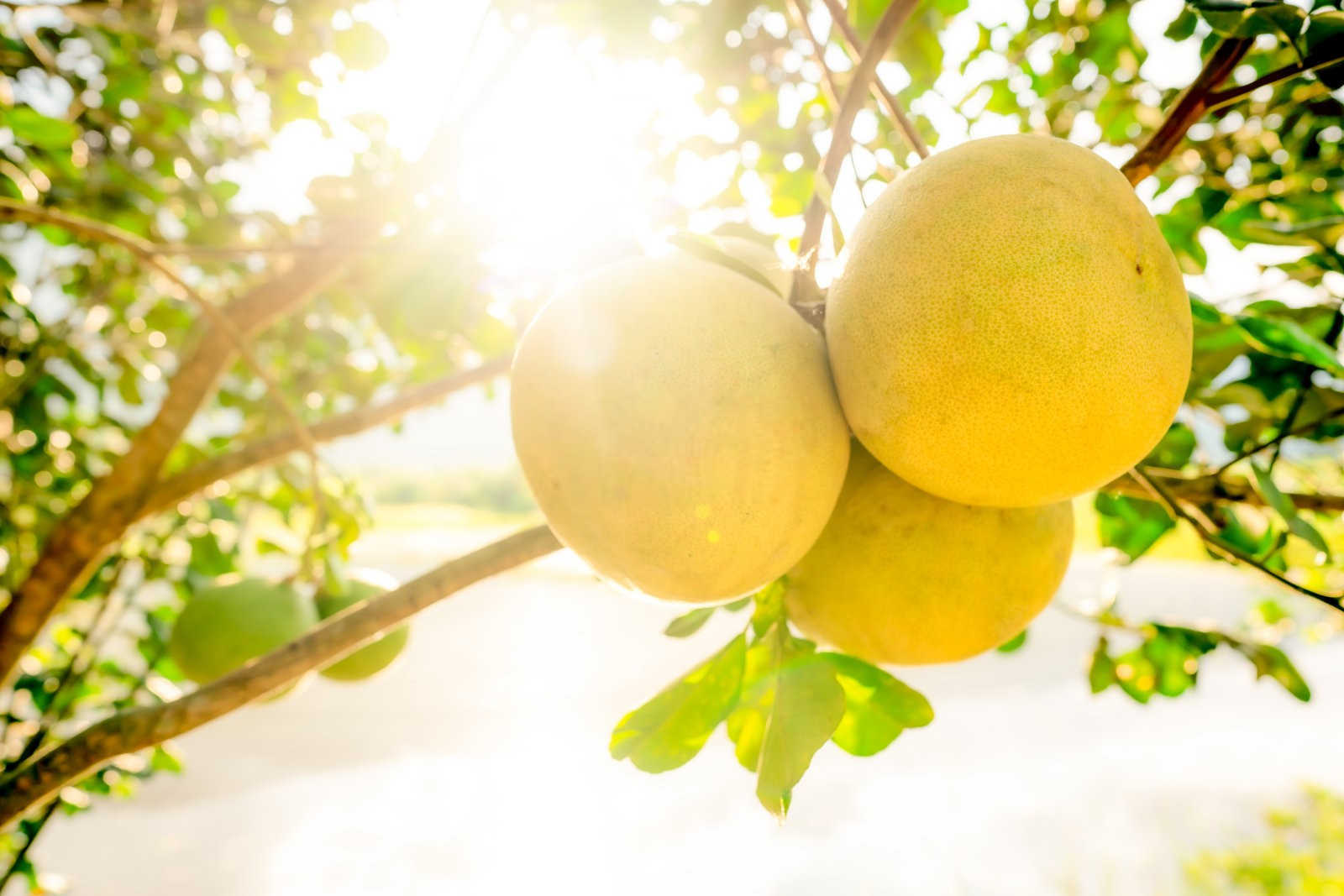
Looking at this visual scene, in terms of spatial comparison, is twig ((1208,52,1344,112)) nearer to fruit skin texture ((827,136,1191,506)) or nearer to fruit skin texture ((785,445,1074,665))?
fruit skin texture ((827,136,1191,506))

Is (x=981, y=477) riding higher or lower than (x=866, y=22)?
lower

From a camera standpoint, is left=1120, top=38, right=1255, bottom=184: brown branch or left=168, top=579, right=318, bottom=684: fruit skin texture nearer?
left=1120, top=38, right=1255, bottom=184: brown branch

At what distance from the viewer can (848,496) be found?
0.63 m

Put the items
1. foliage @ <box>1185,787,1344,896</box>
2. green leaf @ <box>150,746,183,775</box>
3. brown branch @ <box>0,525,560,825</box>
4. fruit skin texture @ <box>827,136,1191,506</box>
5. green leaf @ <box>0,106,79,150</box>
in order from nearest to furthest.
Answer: fruit skin texture @ <box>827,136,1191,506</box>, brown branch @ <box>0,525,560,825</box>, green leaf @ <box>0,106,79,150</box>, green leaf @ <box>150,746,183,775</box>, foliage @ <box>1185,787,1344,896</box>

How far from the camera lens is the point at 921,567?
0.61 m

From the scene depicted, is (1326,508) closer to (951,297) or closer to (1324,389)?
(1324,389)

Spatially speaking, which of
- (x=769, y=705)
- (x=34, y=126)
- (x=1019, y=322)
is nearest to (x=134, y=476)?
(x=34, y=126)

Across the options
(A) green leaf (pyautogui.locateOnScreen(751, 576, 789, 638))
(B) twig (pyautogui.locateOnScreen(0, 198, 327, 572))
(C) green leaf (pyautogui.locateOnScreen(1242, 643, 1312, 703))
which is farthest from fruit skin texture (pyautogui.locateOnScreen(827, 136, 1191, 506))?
(B) twig (pyautogui.locateOnScreen(0, 198, 327, 572))

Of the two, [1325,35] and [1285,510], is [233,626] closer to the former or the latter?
[1285,510]

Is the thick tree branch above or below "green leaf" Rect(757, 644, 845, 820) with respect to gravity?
below

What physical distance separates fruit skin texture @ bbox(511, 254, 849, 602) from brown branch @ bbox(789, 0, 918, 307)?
72 millimetres

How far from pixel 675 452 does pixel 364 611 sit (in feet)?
1.48

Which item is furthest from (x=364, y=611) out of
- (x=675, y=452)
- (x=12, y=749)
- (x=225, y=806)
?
(x=225, y=806)

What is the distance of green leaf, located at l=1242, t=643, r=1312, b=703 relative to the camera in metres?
0.81
